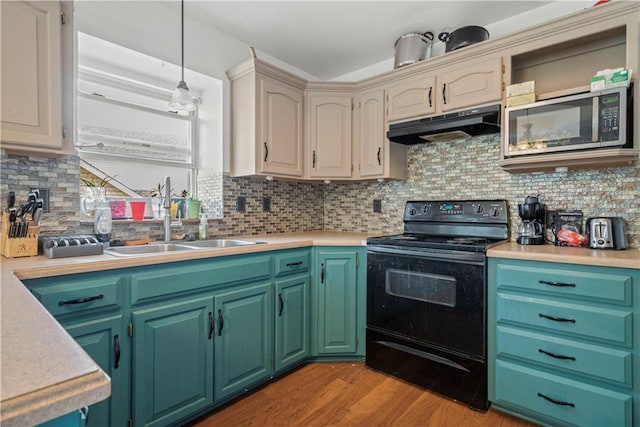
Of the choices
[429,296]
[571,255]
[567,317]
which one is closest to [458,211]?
[429,296]

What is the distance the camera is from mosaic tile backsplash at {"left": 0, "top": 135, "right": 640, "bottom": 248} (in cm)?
179

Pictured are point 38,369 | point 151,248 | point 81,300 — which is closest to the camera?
point 38,369

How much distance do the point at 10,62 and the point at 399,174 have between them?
240 centimetres

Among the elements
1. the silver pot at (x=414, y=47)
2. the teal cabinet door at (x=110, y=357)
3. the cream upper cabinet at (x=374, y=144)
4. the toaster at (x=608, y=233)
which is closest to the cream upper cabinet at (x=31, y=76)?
the teal cabinet door at (x=110, y=357)

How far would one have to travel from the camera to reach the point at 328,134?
282 cm

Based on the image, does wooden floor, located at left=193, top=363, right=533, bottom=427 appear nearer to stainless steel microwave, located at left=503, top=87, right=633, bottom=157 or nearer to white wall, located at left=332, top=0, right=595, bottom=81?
stainless steel microwave, located at left=503, top=87, right=633, bottom=157

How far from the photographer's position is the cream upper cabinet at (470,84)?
2.10m

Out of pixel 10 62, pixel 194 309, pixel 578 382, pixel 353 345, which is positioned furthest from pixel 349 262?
pixel 10 62

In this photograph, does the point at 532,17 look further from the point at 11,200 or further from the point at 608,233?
the point at 11,200

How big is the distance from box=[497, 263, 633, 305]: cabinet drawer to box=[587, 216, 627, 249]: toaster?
0.41 metres

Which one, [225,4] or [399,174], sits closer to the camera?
[225,4]

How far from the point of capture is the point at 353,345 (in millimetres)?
2383

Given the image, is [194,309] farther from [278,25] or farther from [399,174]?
[278,25]

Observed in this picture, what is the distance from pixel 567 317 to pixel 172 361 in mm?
1925
